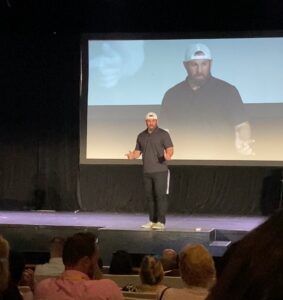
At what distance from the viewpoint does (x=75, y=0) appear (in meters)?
7.87

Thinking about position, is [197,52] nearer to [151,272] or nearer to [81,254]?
[151,272]

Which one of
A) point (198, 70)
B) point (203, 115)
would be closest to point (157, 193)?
point (203, 115)

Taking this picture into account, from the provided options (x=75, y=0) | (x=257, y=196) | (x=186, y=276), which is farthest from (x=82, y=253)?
(x=75, y=0)

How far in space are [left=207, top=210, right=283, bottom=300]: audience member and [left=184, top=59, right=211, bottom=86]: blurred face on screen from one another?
7.06 m

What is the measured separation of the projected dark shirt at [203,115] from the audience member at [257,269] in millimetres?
7015

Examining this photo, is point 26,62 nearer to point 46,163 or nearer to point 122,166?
point 46,163

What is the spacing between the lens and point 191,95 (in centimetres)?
754


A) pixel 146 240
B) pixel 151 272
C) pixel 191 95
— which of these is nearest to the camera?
pixel 151 272

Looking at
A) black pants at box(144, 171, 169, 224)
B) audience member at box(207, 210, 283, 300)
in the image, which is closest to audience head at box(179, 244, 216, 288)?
audience member at box(207, 210, 283, 300)

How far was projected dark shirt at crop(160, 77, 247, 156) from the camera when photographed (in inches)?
293

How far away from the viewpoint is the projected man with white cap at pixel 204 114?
7.41m

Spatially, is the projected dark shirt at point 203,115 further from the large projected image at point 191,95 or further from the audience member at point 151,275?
the audience member at point 151,275

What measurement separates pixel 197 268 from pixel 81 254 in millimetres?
397

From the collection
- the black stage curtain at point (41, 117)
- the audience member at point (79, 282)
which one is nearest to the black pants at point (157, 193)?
the black stage curtain at point (41, 117)
